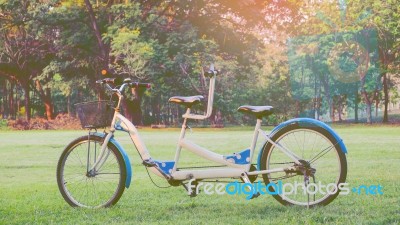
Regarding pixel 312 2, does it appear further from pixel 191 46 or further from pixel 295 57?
pixel 191 46

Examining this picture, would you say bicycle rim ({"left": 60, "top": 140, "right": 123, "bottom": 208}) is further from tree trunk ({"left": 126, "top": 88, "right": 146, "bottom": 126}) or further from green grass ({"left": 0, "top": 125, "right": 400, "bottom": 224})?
tree trunk ({"left": 126, "top": 88, "right": 146, "bottom": 126})

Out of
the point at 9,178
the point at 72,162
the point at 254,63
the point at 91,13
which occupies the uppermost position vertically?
the point at 91,13

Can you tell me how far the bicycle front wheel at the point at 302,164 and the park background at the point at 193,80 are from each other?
0.14 metres

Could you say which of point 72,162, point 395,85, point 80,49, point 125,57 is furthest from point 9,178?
point 395,85

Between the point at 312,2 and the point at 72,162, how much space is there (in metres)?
34.7

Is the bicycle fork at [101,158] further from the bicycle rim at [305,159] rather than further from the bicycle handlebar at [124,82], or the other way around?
the bicycle rim at [305,159]

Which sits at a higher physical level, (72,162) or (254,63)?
(254,63)

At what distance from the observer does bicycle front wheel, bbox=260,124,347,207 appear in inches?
171

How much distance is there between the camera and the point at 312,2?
37719mm

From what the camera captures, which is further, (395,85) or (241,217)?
(395,85)

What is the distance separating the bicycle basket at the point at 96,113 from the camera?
4645 millimetres

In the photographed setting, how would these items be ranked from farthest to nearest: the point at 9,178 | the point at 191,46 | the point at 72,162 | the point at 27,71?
1. the point at 27,71
2. the point at 191,46
3. the point at 9,178
4. the point at 72,162

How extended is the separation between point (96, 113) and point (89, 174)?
52 centimetres

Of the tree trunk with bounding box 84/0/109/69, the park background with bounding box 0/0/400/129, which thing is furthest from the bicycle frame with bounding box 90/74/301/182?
the tree trunk with bounding box 84/0/109/69
